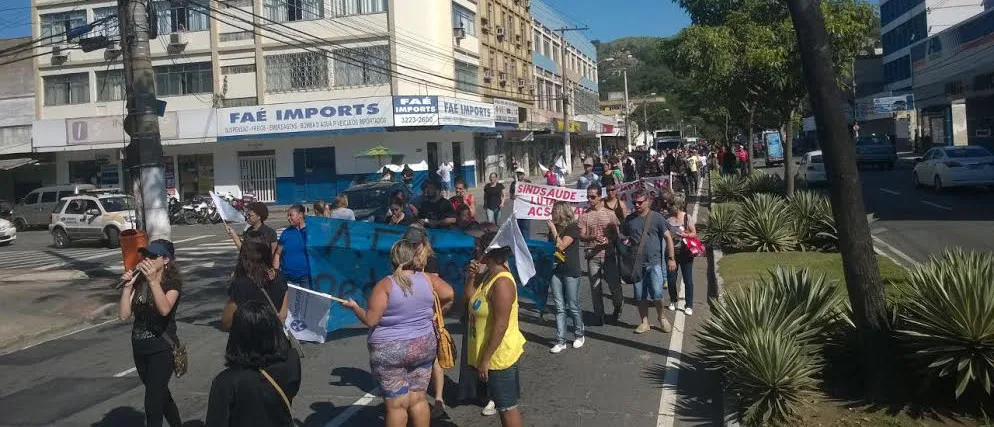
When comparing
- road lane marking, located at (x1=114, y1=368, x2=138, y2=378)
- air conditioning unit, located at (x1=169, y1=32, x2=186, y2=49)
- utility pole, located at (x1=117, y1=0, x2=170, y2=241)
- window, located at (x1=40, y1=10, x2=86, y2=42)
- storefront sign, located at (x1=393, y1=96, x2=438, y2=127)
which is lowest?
road lane marking, located at (x1=114, y1=368, x2=138, y2=378)

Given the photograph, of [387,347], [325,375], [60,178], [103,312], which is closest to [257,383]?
[387,347]

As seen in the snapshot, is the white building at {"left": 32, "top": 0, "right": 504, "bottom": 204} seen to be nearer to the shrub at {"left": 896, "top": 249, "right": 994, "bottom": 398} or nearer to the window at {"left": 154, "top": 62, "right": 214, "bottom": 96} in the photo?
the window at {"left": 154, "top": 62, "right": 214, "bottom": 96}

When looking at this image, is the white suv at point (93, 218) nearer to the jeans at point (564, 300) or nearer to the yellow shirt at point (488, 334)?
the jeans at point (564, 300)

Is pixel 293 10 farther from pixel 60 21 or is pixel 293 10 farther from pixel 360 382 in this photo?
pixel 360 382

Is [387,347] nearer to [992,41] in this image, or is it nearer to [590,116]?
[992,41]

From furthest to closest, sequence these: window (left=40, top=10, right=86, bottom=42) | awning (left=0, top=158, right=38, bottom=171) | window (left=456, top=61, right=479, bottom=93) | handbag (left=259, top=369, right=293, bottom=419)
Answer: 1. window (left=456, top=61, right=479, bottom=93)
2. window (left=40, top=10, right=86, bottom=42)
3. awning (left=0, top=158, right=38, bottom=171)
4. handbag (left=259, top=369, right=293, bottom=419)

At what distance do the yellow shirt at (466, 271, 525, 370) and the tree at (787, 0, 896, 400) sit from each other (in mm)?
2604

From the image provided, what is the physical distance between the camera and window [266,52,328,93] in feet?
134

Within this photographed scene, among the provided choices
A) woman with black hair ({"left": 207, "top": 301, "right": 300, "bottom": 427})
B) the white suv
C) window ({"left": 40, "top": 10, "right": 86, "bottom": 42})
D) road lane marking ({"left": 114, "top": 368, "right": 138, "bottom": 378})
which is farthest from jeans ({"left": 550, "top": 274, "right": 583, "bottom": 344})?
window ({"left": 40, "top": 10, "right": 86, "bottom": 42})

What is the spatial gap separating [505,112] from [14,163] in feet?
78.3

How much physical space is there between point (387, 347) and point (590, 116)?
230 ft

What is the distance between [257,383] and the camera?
4207mm

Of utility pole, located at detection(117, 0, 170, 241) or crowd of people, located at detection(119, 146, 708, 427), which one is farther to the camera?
utility pole, located at detection(117, 0, 170, 241)

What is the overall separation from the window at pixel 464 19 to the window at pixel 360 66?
5442 mm
